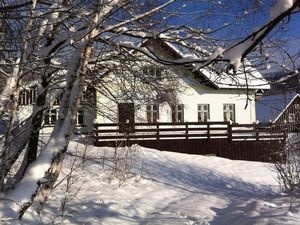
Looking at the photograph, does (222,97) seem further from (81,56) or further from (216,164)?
(81,56)

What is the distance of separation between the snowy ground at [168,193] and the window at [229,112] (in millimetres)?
10640

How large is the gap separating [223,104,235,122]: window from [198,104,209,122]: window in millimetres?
1202

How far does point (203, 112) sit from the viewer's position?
29.5m

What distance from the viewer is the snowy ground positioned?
25.4ft

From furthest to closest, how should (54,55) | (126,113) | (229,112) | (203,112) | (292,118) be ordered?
(229,112) → (203,112) → (292,118) → (126,113) → (54,55)

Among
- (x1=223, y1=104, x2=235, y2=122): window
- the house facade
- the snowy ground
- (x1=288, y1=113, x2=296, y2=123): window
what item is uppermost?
(x1=223, y1=104, x2=235, y2=122): window

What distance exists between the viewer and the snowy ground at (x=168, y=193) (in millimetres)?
7730

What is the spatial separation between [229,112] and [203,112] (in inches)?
71.9

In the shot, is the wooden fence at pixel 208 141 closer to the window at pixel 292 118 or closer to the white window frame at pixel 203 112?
the white window frame at pixel 203 112

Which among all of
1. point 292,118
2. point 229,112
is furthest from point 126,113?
point 229,112

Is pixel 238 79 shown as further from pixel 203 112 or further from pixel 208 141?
pixel 203 112

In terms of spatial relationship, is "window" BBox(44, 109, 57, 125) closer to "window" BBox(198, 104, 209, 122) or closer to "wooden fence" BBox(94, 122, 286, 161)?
"wooden fence" BBox(94, 122, 286, 161)

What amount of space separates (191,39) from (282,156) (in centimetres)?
459

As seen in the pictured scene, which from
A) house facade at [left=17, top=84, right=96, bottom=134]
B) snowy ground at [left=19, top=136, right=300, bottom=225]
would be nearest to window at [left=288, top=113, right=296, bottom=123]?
snowy ground at [left=19, top=136, right=300, bottom=225]
